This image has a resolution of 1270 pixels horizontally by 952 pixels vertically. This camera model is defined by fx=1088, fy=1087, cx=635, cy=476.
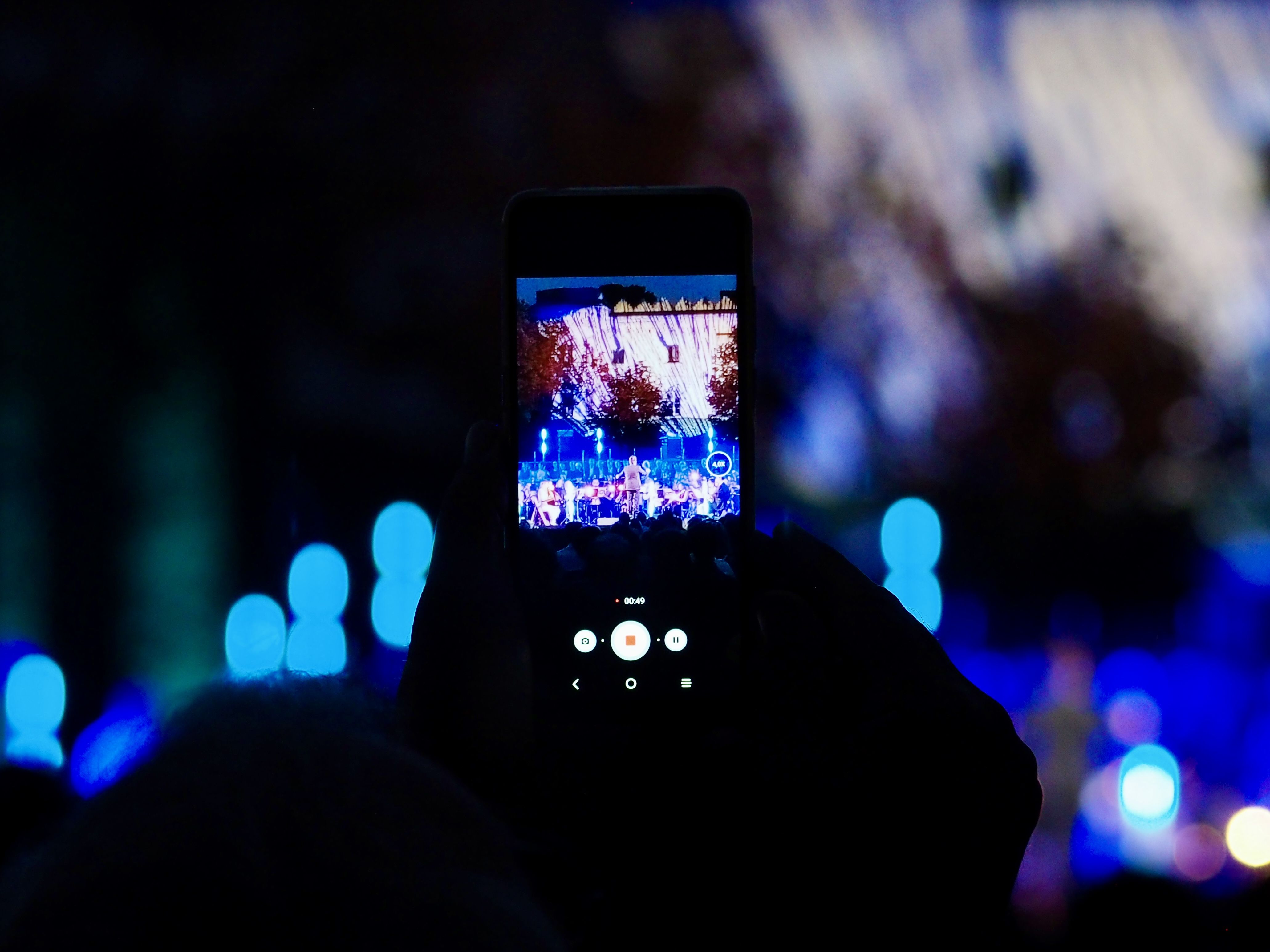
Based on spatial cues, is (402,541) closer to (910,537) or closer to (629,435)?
(910,537)

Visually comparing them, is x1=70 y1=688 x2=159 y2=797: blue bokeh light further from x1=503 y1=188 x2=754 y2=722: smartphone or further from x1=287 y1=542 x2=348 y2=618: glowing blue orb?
x1=287 y1=542 x2=348 y2=618: glowing blue orb

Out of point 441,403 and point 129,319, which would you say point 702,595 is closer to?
point 441,403

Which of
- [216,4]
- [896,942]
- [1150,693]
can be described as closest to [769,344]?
[216,4]

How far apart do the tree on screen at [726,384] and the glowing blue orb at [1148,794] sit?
474 cm

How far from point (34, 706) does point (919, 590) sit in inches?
156

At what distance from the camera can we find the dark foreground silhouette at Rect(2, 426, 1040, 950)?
0.22 m

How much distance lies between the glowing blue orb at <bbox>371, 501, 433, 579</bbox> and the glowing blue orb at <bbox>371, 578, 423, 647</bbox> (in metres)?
0.04

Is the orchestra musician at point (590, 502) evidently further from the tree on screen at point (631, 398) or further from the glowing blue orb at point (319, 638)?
the glowing blue orb at point (319, 638)

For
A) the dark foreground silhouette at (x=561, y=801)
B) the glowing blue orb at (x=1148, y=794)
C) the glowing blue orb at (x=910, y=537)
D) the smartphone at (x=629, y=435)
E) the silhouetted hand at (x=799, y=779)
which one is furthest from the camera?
the glowing blue orb at (x=910, y=537)

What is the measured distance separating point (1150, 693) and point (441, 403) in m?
4.24

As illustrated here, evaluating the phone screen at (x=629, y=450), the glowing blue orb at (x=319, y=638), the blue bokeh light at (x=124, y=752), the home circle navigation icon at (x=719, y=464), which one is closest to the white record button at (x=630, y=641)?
the phone screen at (x=629, y=450)

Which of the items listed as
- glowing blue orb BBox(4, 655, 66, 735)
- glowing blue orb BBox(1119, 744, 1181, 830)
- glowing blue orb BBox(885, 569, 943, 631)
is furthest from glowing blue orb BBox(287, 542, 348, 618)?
glowing blue orb BBox(1119, 744, 1181, 830)

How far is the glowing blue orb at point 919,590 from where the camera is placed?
4746 mm

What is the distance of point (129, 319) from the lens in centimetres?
500
